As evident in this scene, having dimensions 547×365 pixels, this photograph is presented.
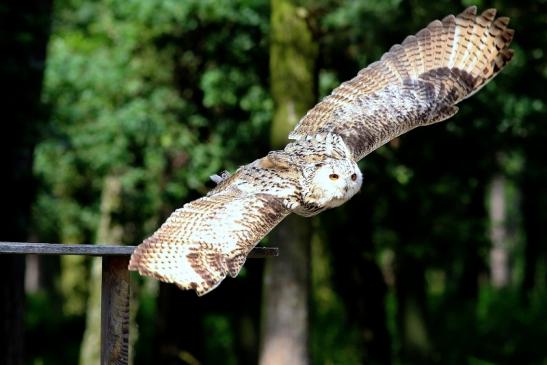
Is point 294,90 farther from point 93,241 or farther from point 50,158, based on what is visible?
point 93,241

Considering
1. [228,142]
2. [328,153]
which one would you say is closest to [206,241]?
[328,153]

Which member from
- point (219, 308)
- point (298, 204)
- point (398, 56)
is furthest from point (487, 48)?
point (219, 308)

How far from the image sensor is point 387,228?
743 inches

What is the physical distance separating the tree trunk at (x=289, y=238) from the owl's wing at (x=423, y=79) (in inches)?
92.3

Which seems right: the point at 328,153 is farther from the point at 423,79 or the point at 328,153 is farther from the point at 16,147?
the point at 16,147

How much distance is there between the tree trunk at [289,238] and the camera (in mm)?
13211

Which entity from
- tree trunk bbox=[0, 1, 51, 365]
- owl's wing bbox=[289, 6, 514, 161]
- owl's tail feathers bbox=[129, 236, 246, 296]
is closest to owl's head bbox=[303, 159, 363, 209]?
owl's wing bbox=[289, 6, 514, 161]

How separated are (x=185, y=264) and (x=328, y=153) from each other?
214cm

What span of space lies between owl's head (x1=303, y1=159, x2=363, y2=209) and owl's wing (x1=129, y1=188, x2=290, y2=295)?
0.63 metres

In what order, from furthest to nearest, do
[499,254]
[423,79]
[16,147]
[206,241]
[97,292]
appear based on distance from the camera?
[499,254] → [97,292] → [16,147] → [423,79] → [206,241]

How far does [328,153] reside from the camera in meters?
9.11

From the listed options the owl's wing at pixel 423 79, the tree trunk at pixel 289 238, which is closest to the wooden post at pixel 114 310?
the owl's wing at pixel 423 79

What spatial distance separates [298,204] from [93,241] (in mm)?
19862

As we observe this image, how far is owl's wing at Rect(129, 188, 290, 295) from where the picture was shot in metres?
7.18
